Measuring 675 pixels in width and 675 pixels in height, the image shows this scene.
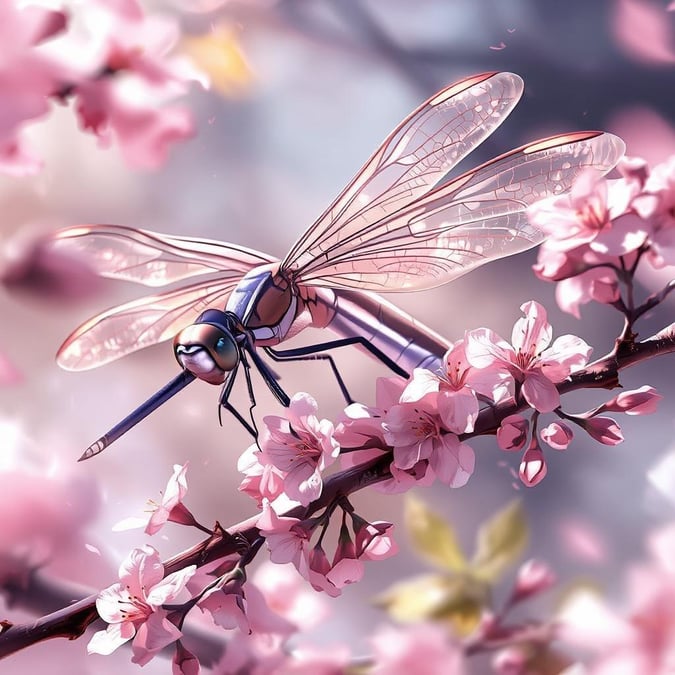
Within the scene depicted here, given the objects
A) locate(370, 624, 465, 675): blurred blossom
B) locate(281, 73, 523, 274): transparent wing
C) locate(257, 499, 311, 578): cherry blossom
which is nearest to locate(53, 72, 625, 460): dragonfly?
locate(281, 73, 523, 274): transparent wing

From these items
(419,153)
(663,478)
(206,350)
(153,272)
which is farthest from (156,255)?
(663,478)

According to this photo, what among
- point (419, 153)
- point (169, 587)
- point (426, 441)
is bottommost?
point (169, 587)

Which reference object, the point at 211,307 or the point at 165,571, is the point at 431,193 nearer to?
the point at 211,307

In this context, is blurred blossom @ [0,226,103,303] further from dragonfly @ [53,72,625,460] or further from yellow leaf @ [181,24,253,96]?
yellow leaf @ [181,24,253,96]

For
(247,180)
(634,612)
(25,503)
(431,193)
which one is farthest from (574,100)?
(25,503)

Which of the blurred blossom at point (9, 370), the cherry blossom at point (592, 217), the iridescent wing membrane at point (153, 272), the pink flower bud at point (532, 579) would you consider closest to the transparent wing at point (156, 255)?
the iridescent wing membrane at point (153, 272)

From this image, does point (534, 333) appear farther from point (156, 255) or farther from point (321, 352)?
point (156, 255)
